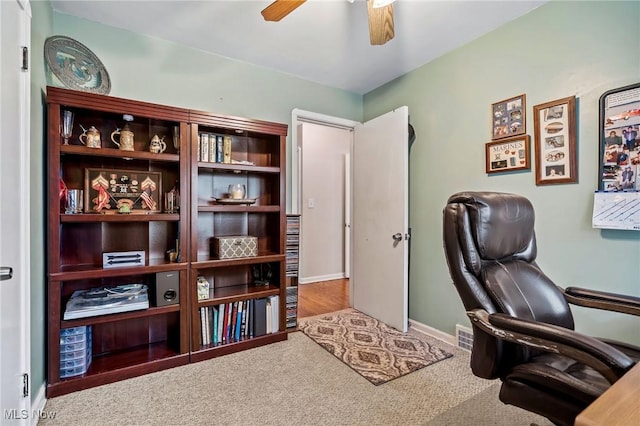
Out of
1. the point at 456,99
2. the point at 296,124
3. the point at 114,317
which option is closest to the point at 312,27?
the point at 296,124

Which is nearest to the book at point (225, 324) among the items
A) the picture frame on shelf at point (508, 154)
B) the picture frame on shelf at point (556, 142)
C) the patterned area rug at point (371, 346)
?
the patterned area rug at point (371, 346)

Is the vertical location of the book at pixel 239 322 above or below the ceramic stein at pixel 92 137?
below

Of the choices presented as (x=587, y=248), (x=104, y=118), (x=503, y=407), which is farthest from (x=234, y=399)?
(x=587, y=248)

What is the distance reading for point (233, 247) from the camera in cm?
240

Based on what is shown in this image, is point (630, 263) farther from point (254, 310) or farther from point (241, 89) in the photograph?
point (241, 89)

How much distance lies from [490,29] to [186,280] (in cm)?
290

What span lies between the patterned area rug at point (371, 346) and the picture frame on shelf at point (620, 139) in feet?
5.14

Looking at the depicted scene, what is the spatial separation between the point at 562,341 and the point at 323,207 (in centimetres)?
387

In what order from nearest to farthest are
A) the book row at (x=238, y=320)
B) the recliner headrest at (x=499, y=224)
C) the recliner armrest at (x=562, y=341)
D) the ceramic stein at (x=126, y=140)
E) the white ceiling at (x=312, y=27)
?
the recliner armrest at (x=562, y=341)
the recliner headrest at (x=499, y=224)
the white ceiling at (x=312, y=27)
the ceramic stein at (x=126, y=140)
the book row at (x=238, y=320)

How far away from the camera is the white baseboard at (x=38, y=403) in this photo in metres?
1.52

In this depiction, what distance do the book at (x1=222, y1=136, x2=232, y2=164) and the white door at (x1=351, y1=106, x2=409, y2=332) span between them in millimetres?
1385

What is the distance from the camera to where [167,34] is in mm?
2334

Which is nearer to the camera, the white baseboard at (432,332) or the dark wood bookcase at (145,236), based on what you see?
the dark wood bookcase at (145,236)

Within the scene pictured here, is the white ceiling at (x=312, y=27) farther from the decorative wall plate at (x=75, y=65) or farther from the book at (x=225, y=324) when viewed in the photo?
the book at (x=225, y=324)
